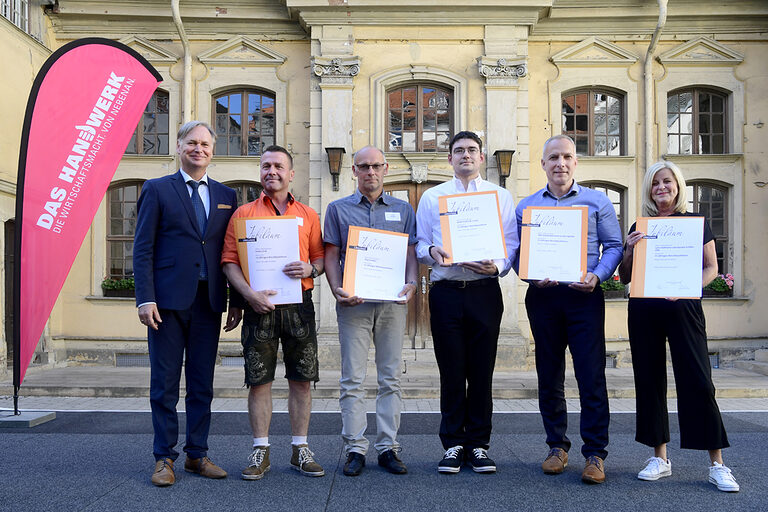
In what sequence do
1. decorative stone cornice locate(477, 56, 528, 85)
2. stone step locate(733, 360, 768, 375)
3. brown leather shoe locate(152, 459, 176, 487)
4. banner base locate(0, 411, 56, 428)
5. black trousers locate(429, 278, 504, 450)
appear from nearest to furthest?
brown leather shoe locate(152, 459, 176, 487), black trousers locate(429, 278, 504, 450), banner base locate(0, 411, 56, 428), stone step locate(733, 360, 768, 375), decorative stone cornice locate(477, 56, 528, 85)

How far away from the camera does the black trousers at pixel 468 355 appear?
441cm

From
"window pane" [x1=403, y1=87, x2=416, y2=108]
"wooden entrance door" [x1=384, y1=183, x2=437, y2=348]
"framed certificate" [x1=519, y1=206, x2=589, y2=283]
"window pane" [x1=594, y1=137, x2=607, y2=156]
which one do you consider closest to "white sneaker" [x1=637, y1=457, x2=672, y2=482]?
"framed certificate" [x1=519, y1=206, x2=589, y2=283]

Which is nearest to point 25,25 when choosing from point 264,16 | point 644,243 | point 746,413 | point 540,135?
point 264,16

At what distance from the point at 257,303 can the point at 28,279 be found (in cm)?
320

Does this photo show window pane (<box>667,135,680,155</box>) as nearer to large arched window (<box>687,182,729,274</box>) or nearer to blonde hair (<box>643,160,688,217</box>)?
large arched window (<box>687,182,729,274</box>)

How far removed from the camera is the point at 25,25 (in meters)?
11.4

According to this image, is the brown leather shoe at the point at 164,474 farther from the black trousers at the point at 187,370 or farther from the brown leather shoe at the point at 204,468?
the brown leather shoe at the point at 204,468

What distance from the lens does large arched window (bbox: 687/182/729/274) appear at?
465 inches

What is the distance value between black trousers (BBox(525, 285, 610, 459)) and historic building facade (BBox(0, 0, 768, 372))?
6.69m

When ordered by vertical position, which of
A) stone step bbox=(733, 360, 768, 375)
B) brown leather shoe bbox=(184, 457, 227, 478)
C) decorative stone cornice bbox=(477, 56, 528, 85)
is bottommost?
stone step bbox=(733, 360, 768, 375)

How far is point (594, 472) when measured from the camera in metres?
4.04

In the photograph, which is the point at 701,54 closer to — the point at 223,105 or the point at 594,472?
the point at 223,105

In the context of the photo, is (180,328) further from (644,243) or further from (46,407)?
(46,407)

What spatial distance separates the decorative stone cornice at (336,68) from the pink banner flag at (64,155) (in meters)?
4.77
